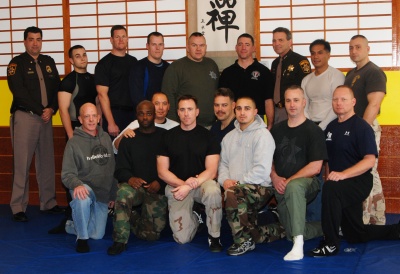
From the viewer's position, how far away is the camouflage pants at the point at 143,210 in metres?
4.79

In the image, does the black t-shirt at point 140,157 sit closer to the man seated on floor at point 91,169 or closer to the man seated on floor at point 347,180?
the man seated on floor at point 91,169

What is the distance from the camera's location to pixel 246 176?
15.6 feet

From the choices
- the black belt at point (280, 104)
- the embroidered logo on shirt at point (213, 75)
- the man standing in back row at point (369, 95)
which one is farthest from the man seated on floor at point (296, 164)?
the embroidered logo on shirt at point (213, 75)

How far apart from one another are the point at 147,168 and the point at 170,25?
2.28 metres

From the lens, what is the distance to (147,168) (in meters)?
5.08

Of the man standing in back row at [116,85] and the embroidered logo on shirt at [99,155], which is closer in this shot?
the embroidered logo on shirt at [99,155]

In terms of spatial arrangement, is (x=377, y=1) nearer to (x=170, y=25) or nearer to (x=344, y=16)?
(x=344, y=16)

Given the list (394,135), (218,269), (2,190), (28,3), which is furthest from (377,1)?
(2,190)

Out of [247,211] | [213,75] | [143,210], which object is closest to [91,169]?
[143,210]

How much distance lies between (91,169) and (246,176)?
145cm

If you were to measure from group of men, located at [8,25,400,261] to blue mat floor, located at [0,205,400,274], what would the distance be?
113mm

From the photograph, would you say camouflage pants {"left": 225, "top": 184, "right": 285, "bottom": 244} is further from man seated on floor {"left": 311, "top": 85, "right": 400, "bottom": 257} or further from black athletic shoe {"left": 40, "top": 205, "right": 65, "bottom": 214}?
black athletic shoe {"left": 40, "top": 205, "right": 65, "bottom": 214}

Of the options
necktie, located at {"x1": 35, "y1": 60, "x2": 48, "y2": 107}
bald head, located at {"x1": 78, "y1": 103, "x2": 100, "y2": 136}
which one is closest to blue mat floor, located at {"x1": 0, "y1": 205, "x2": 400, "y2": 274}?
bald head, located at {"x1": 78, "y1": 103, "x2": 100, "y2": 136}

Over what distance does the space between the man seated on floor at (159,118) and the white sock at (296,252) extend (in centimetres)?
169
